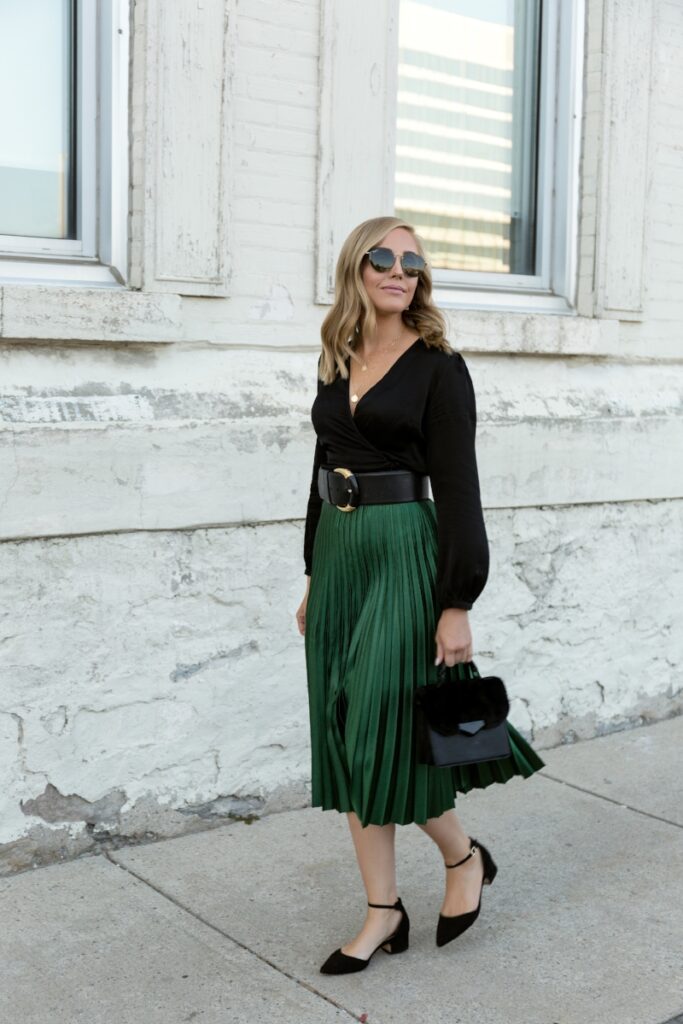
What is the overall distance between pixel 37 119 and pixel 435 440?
76.7 inches

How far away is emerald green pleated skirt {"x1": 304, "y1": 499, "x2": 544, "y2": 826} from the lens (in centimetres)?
306

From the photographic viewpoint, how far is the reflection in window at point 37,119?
407 cm

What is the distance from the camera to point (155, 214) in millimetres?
4098

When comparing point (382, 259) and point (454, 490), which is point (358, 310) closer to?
point (382, 259)

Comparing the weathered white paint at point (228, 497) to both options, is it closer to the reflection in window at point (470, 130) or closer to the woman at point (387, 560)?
the reflection in window at point (470, 130)

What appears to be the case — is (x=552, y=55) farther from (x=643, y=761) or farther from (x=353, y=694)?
(x=353, y=694)

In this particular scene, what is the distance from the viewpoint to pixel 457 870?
3.28 meters

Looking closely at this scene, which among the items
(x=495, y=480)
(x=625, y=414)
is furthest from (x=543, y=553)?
(x=625, y=414)

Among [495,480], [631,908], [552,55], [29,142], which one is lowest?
[631,908]

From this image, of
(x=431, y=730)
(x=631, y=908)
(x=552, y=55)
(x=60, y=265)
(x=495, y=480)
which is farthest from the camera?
(x=552, y=55)

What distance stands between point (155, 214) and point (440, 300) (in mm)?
1409

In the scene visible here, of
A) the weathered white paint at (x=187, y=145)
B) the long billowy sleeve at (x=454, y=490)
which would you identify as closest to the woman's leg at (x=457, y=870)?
the long billowy sleeve at (x=454, y=490)

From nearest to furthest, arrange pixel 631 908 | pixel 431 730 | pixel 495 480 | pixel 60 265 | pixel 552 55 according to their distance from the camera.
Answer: pixel 431 730 < pixel 631 908 < pixel 60 265 < pixel 495 480 < pixel 552 55

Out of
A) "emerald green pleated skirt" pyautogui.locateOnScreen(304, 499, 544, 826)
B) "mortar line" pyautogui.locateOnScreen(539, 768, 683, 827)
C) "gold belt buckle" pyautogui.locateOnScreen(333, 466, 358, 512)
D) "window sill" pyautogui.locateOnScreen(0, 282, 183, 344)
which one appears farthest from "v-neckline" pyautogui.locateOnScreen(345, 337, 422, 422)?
"mortar line" pyautogui.locateOnScreen(539, 768, 683, 827)
